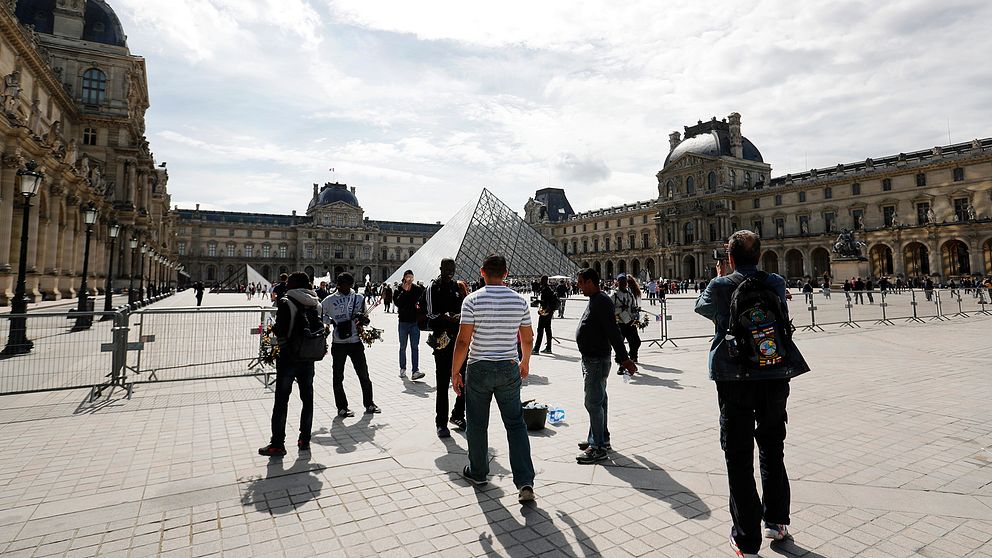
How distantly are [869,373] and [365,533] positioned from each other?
735 cm

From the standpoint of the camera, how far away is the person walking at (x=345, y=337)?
508cm

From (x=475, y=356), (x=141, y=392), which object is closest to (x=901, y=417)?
(x=475, y=356)

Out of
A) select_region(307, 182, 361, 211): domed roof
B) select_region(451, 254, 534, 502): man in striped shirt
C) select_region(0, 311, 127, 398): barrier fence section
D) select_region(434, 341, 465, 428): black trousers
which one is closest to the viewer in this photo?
select_region(451, 254, 534, 502): man in striped shirt

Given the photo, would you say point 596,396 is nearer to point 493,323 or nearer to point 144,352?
point 493,323

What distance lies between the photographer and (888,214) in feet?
145

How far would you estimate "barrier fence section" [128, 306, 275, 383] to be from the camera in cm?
691

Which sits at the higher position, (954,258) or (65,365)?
(954,258)

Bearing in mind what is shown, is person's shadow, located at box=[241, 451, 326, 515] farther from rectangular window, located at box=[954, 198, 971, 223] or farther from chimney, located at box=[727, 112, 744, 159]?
chimney, located at box=[727, 112, 744, 159]

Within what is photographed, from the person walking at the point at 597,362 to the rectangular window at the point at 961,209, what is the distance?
Result: 5070 cm

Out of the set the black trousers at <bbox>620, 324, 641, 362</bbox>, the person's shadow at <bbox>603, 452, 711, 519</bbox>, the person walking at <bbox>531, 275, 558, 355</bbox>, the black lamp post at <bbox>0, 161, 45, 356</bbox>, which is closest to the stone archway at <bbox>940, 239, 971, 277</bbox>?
the person walking at <bbox>531, 275, 558, 355</bbox>

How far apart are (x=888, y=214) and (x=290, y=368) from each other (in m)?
55.2

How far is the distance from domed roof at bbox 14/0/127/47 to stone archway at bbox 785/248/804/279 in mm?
61059

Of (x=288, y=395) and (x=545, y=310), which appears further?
(x=545, y=310)

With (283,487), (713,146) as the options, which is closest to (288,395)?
(283,487)
